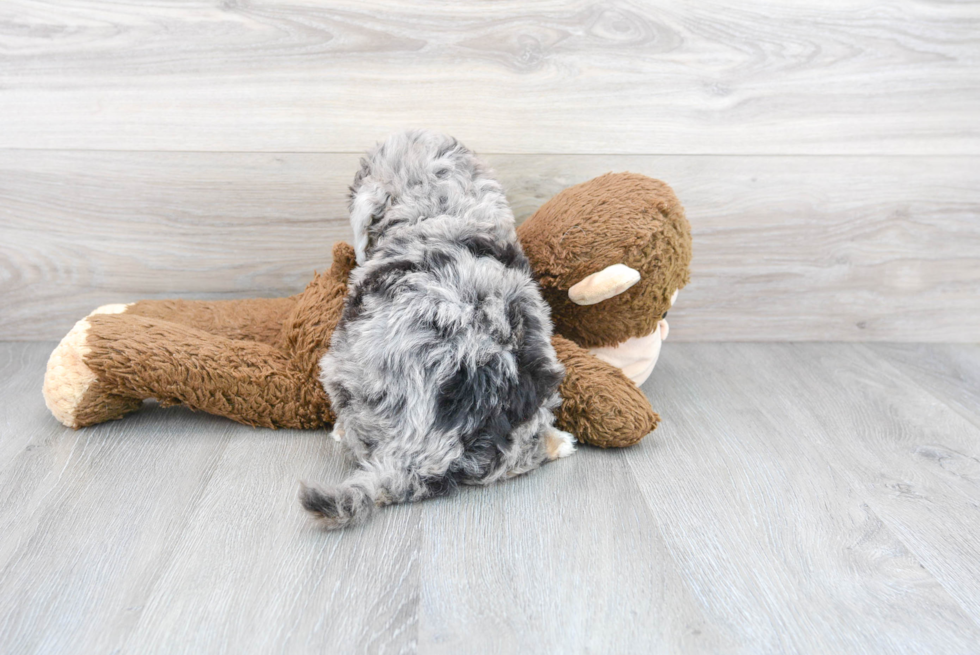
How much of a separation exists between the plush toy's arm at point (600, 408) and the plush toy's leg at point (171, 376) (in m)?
0.33

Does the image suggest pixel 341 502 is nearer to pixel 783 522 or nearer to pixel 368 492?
pixel 368 492

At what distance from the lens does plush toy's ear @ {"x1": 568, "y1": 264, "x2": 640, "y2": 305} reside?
36.4 inches

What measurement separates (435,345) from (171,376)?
1.25 ft

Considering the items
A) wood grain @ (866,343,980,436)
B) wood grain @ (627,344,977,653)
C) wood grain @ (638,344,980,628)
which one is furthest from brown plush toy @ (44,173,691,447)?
wood grain @ (866,343,980,436)

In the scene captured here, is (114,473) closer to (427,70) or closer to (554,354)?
(554,354)

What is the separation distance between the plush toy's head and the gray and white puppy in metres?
0.08

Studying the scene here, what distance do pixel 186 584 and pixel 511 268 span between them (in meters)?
0.49

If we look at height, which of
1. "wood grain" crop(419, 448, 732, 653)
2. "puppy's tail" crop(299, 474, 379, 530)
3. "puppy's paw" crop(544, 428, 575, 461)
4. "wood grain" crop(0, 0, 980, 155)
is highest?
"wood grain" crop(0, 0, 980, 155)

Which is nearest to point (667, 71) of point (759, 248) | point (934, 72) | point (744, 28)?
point (744, 28)

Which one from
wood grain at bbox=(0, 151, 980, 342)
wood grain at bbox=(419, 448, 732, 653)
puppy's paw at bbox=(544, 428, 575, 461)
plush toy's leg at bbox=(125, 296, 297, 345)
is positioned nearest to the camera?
wood grain at bbox=(419, 448, 732, 653)

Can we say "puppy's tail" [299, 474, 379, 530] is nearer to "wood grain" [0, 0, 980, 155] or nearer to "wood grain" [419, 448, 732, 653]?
"wood grain" [419, 448, 732, 653]

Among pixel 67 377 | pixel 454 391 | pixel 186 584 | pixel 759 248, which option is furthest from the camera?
pixel 759 248

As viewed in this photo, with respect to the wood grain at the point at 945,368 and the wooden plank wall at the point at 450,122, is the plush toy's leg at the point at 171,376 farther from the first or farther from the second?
the wood grain at the point at 945,368

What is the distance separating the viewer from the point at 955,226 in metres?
1.30
